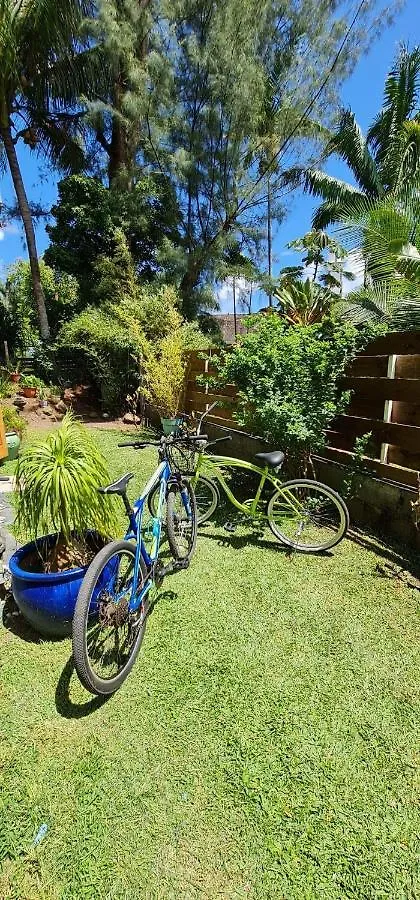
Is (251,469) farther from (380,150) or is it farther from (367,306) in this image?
(380,150)

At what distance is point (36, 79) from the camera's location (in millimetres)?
10758

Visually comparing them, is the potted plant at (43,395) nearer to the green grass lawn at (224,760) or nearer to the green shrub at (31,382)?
the green shrub at (31,382)

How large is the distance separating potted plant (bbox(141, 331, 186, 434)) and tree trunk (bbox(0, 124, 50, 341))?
189 inches

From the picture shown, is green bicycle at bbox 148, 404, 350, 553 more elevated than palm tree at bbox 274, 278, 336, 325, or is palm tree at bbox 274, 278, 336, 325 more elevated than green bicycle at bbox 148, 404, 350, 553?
palm tree at bbox 274, 278, 336, 325

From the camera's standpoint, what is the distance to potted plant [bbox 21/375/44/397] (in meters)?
9.67

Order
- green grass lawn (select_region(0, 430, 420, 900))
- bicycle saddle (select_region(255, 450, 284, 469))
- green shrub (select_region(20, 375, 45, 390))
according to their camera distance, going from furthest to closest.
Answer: green shrub (select_region(20, 375, 45, 390)) → bicycle saddle (select_region(255, 450, 284, 469)) → green grass lawn (select_region(0, 430, 420, 900))

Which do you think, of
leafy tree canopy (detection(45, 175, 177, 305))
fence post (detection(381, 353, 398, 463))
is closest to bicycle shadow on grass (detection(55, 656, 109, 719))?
fence post (detection(381, 353, 398, 463))

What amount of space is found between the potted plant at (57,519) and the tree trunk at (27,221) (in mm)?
9934

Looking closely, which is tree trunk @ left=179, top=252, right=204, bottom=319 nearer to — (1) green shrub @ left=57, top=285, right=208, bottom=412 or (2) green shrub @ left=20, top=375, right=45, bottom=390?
(1) green shrub @ left=57, top=285, right=208, bottom=412

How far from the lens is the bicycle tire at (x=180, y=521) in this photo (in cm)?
291

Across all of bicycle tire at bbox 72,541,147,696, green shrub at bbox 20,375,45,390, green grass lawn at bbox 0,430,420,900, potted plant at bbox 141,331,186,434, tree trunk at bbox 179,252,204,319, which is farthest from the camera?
tree trunk at bbox 179,252,204,319

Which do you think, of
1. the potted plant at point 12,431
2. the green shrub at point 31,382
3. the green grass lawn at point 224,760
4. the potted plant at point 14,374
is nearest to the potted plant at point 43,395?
the green shrub at point 31,382

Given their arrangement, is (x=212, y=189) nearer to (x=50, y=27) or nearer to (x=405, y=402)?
(x=50, y=27)

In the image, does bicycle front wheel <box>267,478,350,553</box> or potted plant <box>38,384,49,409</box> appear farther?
potted plant <box>38,384,49,409</box>
